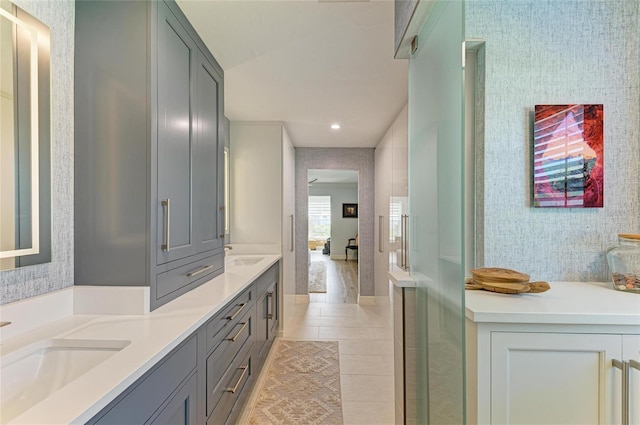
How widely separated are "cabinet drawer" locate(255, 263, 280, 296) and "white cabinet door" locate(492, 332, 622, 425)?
1784mm

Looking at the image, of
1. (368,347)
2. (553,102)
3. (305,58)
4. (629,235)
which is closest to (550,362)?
(629,235)

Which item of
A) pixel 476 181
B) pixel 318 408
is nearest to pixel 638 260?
pixel 476 181

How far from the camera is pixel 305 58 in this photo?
213 cm

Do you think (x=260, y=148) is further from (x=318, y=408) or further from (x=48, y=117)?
(x=318, y=408)

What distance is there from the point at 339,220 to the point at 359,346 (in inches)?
277

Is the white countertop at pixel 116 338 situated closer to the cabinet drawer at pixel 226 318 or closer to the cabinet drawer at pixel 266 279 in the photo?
the cabinet drawer at pixel 226 318

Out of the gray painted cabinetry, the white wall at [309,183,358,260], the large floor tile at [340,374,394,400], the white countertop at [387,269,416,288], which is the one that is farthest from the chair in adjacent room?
the white countertop at [387,269,416,288]

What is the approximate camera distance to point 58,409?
667 mm

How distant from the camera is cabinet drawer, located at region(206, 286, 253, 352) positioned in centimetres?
147

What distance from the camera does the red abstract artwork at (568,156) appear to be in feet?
4.68

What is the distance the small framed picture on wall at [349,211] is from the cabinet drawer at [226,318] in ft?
26.3

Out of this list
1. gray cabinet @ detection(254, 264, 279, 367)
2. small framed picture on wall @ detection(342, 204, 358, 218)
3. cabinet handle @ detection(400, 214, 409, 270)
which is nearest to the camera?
gray cabinet @ detection(254, 264, 279, 367)

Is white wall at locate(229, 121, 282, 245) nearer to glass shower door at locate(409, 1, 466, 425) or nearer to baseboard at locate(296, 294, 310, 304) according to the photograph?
baseboard at locate(296, 294, 310, 304)

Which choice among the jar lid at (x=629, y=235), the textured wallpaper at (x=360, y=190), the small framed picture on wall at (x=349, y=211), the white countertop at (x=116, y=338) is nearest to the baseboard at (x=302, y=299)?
the textured wallpaper at (x=360, y=190)
